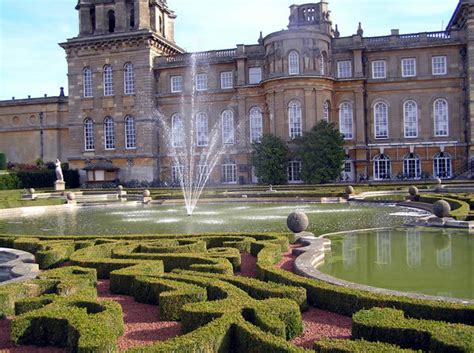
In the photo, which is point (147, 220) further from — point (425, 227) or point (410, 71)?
point (410, 71)

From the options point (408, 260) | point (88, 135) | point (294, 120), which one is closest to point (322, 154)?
point (294, 120)

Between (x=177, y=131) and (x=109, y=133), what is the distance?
20.3ft

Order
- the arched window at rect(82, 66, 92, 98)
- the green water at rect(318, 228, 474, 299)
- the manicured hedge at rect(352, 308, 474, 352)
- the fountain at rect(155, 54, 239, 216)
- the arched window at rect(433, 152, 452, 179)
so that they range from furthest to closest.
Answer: the arched window at rect(82, 66, 92, 98) < the fountain at rect(155, 54, 239, 216) < the arched window at rect(433, 152, 452, 179) < the green water at rect(318, 228, 474, 299) < the manicured hedge at rect(352, 308, 474, 352)

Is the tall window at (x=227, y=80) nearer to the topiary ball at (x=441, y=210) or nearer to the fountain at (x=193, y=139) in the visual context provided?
the fountain at (x=193, y=139)

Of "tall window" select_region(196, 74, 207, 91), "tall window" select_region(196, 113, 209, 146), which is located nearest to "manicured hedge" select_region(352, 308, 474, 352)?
"tall window" select_region(196, 113, 209, 146)

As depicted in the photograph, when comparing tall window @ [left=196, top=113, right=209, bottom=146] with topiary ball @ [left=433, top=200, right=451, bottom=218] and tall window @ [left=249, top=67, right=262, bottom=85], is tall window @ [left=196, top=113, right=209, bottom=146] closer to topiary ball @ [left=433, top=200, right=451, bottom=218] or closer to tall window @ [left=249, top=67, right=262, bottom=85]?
tall window @ [left=249, top=67, right=262, bottom=85]

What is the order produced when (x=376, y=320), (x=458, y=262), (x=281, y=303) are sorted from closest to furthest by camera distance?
(x=376, y=320)
(x=281, y=303)
(x=458, y=262)

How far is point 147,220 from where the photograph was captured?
20500 millimetres

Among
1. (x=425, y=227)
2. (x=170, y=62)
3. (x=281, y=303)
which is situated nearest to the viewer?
(x=281, y=303)

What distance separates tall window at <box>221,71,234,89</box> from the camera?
45.1m

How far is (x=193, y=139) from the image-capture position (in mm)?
45906

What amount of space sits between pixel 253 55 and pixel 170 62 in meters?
7.49

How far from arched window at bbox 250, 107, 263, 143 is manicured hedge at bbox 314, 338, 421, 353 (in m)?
38.6

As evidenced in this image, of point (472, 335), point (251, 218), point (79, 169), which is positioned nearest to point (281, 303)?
point (472, 335)
